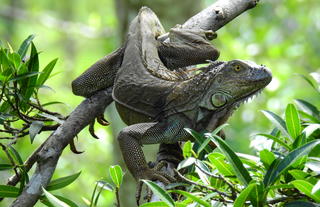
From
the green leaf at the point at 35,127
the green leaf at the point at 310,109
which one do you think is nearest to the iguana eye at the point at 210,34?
the green leaf at the point at 310,109

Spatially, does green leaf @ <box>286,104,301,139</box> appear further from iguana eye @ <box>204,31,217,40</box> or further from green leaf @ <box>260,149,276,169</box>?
iguana eye @ <box>204,31,217,40</box>

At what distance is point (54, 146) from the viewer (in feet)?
12.7

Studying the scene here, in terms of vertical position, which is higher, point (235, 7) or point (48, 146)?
point (235, 7)

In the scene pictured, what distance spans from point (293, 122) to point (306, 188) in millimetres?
695

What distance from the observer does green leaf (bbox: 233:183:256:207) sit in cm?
235

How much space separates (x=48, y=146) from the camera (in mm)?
3859

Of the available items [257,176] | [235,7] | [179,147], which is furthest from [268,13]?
[257,176]

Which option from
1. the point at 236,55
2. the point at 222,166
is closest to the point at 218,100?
the point at 222,166

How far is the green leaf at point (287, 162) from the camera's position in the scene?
8.19 feet

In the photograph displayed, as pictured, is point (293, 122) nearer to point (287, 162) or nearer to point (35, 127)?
point (287, 162)

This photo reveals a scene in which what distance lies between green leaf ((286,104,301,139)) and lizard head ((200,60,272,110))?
33.4 inches

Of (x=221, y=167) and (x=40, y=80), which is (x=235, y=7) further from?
(x=221, y=167)

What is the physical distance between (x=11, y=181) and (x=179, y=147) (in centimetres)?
115

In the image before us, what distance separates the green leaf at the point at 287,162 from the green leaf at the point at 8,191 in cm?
172
